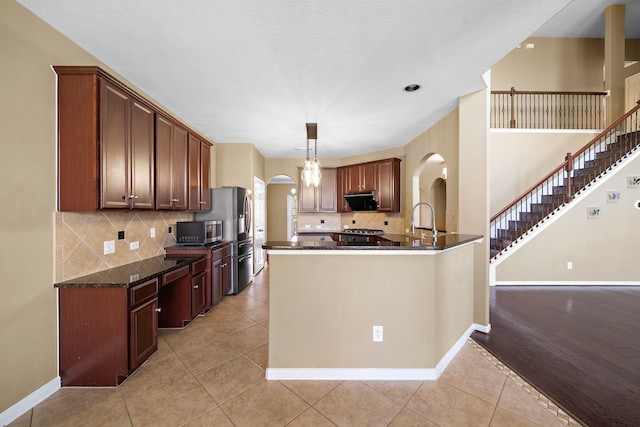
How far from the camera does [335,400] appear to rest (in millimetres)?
1795

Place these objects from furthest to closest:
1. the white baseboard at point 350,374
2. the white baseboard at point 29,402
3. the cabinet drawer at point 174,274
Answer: the cabinet drawer at point 174,274 → the white baseboard at point 350,374 → the white baseboard at point 29,402

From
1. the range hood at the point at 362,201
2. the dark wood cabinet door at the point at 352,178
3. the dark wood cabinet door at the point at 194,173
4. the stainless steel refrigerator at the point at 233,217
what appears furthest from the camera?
the dark wood cabinet door at the point at 352,178

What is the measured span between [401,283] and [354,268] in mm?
415

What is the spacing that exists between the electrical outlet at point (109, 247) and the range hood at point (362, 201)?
4.27 m

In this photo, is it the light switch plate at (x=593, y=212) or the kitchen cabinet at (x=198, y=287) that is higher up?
the light switch plate at (x=593, y=212)

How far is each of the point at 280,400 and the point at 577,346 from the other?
303 centimetres

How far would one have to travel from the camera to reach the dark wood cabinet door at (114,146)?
1.95 meters

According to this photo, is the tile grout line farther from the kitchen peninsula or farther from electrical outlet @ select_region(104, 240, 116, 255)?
electrical outlet @ select_region(104, 240, 116, 255)

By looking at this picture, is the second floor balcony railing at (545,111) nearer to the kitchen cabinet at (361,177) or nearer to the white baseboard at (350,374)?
the kitchen cabinet at (361,177)

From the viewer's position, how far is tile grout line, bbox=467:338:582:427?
1.63m

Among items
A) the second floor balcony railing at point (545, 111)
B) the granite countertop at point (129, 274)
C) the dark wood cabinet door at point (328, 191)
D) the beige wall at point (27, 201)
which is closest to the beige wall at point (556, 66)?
the second floor balcony railing at point (545, 111)

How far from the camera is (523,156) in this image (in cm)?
529

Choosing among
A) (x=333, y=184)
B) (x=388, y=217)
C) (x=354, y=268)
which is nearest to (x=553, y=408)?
(x=354, y=268)

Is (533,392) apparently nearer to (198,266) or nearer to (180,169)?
(198,266)
